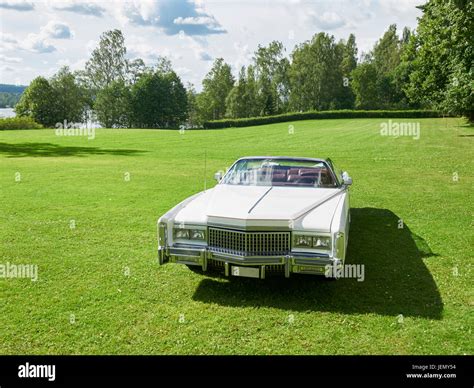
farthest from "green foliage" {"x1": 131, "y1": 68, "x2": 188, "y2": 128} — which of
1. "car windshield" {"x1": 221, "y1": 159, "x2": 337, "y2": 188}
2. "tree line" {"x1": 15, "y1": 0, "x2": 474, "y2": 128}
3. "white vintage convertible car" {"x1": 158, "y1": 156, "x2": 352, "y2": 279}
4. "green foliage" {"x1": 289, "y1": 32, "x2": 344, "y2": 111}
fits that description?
"white vintage convertible car" {"x1": 158, "y1": 156, "x2": 352, "y2": 279}

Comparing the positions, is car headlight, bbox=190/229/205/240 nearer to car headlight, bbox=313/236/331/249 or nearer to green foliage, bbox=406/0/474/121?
car headlight, bbox=313/236/331/249

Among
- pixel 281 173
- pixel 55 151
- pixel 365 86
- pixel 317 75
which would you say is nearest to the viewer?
pixel 281 173

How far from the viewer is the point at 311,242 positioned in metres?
5.36

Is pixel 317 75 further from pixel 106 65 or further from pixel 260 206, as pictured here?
pixel 260 206

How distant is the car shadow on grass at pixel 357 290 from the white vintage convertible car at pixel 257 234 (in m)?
0.43

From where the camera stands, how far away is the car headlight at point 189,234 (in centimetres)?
567

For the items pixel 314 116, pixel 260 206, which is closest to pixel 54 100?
pixel 314 116

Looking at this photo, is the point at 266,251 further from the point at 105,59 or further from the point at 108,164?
the point at 105,59

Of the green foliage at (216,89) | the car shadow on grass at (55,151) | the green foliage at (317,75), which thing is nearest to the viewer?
the car shadow on grass at (55,151)

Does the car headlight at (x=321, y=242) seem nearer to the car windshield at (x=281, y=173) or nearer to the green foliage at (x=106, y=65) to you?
the car windshield at (x=281, y=173)

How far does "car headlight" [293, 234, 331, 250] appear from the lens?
5.32 metres

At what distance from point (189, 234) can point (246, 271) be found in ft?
3.18

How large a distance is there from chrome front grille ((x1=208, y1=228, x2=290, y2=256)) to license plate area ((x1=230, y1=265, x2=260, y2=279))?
7.1 inches

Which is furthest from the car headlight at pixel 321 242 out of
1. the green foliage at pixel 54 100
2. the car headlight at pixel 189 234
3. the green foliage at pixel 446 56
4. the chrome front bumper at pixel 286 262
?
the green foliage at pixel 54 100
